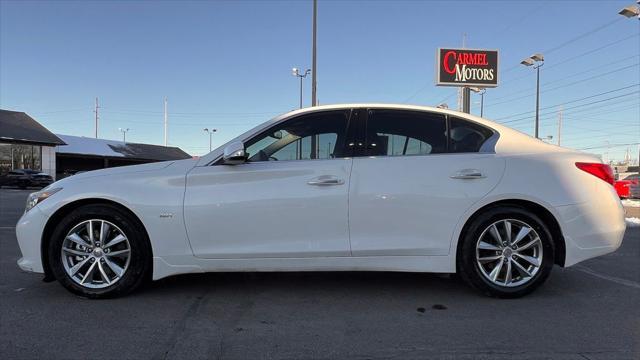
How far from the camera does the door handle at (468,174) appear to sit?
4.00m

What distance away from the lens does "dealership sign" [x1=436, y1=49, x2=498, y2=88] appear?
56.9ft

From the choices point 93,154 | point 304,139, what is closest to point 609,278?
point 304,139

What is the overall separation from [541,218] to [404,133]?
141 cm

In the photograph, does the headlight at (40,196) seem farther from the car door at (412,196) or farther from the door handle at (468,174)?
the door handle at (468,174)

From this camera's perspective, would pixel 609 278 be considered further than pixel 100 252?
Yes

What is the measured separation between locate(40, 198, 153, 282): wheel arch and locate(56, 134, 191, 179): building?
34489 millimetres

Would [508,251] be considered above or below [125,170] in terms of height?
below

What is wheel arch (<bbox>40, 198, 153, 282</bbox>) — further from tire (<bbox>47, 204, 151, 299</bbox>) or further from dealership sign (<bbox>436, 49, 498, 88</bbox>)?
dealership sign (<bbox>436, 49, 498, 88</bbox>)

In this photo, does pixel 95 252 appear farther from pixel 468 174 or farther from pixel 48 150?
pixel 48 150

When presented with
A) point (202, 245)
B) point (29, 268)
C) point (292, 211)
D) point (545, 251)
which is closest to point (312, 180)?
point (292, 211)

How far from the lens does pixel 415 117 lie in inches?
168

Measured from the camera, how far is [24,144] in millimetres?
33750

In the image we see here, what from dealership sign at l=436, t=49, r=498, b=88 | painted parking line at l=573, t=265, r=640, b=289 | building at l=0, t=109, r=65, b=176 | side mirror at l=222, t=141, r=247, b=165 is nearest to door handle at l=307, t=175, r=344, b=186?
side mirror at l=222, t=141, r=247, b=165

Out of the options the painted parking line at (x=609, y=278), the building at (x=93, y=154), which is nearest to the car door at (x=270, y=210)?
the painted parking line at (x=609, y=278)
